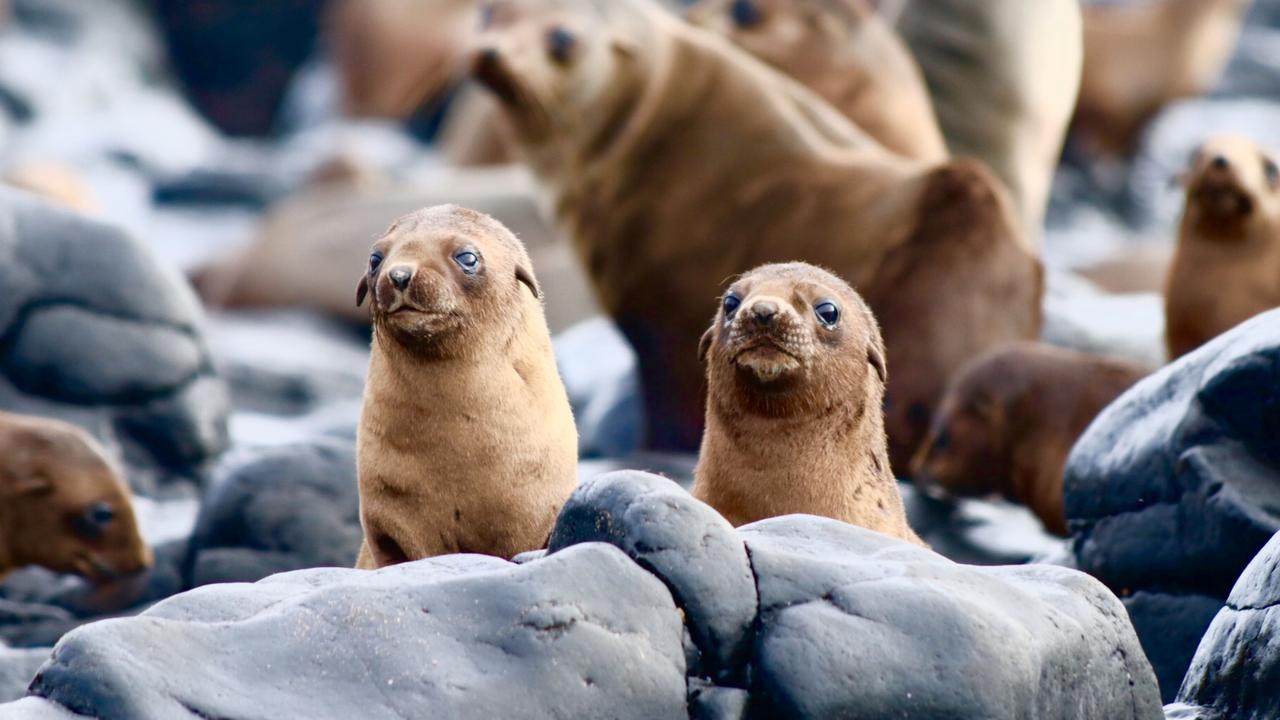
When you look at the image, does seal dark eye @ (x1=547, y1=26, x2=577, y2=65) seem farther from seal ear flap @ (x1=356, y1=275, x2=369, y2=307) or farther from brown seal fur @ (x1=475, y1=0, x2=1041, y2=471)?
seal ear flap @ (x1=356, y1=275, x2=369, y2=307)

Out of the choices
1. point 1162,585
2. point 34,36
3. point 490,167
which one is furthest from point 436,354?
point 34,36

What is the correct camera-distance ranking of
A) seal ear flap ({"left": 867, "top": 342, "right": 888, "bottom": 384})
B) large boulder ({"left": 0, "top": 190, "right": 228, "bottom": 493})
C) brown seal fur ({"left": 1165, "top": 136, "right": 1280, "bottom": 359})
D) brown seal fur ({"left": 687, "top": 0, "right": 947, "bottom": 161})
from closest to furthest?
1. seal ear flap ({"left": 867, "top": 342, "right": 888, "bottom": 384})
2. brown seal fur ({"left": 1165, "top": 136, "right": 1280, "bottom": 359})
3. large boulder ({"left": 0, "top": 190, "right": 228, "bottom": 493})
4. brown seal fur ({"left": 687, "top": 0, "right": 947, "bottom": 161})

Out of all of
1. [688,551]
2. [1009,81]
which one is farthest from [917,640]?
[1009,81]

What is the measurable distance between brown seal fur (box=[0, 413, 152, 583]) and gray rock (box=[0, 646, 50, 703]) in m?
2.23

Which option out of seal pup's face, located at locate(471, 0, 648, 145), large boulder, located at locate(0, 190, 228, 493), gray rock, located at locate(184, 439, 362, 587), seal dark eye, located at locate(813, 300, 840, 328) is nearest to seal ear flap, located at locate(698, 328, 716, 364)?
seal dark eye, located at locate(813, 300, 840, 328)

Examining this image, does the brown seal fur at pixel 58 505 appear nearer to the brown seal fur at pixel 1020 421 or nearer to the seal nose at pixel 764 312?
the brown seal fur at pixel 1020 421

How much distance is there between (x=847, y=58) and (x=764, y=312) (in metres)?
6.24

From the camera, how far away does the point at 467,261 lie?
4.95 m

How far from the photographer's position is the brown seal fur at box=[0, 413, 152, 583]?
7809 mm

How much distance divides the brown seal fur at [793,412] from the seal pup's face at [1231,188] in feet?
10.7

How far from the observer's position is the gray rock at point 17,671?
5320mm

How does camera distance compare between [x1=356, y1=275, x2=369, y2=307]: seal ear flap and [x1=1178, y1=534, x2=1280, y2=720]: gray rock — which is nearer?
[x1=1178, y1=534, x2=1280, y2=720]: gray rock

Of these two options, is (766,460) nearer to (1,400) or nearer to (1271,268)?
(1271,268)

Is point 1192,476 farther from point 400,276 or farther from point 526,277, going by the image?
point 400,276
